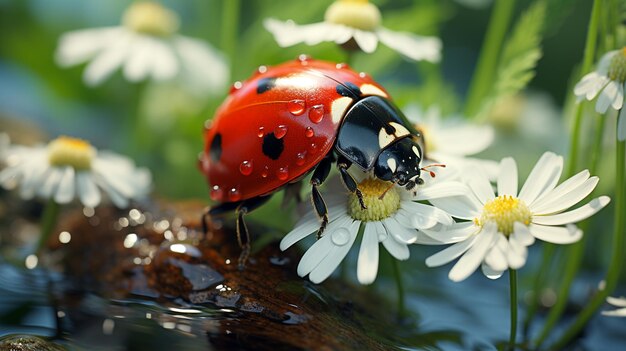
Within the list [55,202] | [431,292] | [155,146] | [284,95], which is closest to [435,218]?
[284,95]

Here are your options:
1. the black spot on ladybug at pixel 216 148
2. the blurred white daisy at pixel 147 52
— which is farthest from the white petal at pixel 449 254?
the blurred white daisy at pixel 147 52

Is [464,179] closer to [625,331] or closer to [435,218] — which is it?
[435,218]

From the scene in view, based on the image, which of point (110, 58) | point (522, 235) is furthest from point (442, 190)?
point (110, 58)

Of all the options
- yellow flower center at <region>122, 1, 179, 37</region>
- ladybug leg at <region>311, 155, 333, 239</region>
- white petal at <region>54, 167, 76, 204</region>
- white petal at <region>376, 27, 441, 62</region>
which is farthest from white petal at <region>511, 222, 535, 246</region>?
yellow flower center at <region>122, 1, 179, 37</region>

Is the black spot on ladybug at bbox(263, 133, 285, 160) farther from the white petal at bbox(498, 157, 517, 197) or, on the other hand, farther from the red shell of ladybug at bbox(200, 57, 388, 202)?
the white petal at bbox(498, 157, 517, 197)

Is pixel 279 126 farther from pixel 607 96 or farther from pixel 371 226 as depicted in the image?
pixel 607 96

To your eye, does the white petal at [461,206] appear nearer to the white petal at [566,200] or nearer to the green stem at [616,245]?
the white petal at [566,200]
